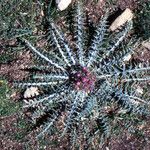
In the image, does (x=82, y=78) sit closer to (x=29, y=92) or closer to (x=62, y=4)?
(x=29, y=92)

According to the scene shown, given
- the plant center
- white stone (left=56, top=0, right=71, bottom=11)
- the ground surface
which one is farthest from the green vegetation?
white stone (left=56, top=0, right=71, bottom=11)

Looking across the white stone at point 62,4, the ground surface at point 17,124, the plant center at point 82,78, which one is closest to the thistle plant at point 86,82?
the plant center at point 82,78

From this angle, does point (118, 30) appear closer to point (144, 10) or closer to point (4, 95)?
point (144, 10)

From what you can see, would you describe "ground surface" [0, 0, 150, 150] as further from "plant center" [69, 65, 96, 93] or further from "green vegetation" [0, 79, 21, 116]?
"plant center" [69, 65, 96, 93]

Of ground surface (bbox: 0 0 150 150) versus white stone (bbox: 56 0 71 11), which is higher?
white stone (bbox: 56 0 71 11)

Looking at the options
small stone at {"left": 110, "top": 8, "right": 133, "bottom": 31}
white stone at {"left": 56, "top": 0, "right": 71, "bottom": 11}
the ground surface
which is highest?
white stone at {"left": 56, "top": 0, "right": 71, "bottom": 11}

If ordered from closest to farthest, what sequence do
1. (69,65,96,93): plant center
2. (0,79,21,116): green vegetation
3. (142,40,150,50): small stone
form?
(69,65,96,93): plant center
(0,79,21,116): green vegetation
(142,40,150,50): small stone

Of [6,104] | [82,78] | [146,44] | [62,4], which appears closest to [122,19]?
[146,44]

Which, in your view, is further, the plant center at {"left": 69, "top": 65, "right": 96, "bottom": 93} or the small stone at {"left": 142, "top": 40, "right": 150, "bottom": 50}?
the small stone at {"left": 142, "top": 40, "right": 150, "bottom": 50}
